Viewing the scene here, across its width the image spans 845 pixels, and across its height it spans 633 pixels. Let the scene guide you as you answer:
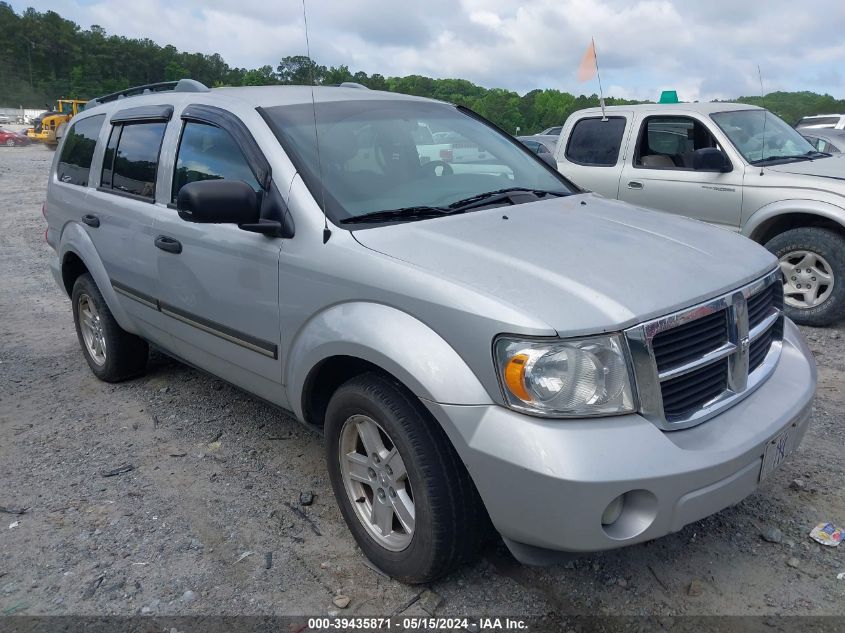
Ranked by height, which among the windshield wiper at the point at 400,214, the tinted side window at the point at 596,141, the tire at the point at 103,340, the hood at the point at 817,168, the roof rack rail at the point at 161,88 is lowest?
the tire at the point at 103,340

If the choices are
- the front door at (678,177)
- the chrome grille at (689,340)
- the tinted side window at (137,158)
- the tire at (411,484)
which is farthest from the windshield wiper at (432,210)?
the front door at (678,177)

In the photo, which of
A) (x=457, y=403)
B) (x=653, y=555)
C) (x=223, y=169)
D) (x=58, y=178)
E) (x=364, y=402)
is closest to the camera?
(x=457, y=403)

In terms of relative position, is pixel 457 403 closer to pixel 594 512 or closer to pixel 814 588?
pixel 594 512

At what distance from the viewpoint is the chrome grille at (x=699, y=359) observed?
220 cm

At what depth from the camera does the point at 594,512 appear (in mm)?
2096

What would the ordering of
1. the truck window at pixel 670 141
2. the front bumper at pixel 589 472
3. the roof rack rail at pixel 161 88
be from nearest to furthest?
the front bumper at pixel 589 472 → the roof rack rail at pixel 161 88 → the truck window at pixel 670 141

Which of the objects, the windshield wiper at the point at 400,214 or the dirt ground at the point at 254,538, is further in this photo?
the windshield wiper at the point at 400,214

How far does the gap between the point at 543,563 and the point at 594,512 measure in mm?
335

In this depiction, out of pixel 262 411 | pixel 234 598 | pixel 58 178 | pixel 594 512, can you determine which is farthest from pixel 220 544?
pixel 58 178

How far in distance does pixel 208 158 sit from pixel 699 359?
2.44 meters

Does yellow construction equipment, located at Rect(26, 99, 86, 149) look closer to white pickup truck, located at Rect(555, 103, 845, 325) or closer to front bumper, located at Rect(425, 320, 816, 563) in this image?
white pickup truck, located at Rect(555, 103, 845, 325)

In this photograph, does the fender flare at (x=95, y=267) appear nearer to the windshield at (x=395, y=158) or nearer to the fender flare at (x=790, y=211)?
the windshield at (x=395, y=158)

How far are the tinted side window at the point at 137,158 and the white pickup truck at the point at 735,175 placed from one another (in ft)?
14.6

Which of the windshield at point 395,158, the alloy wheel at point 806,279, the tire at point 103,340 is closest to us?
the windshield at point 395,158
